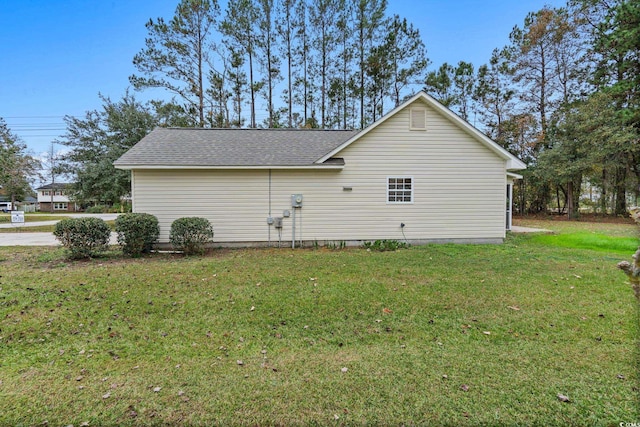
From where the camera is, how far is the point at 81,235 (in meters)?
7.46

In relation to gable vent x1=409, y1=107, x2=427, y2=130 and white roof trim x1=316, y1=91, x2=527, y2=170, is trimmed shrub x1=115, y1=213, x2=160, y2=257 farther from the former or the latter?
gable vent x1=409, y1=107, x2=427, y2=130

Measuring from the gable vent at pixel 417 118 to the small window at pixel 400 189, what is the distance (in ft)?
5.49

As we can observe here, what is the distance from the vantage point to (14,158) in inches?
867

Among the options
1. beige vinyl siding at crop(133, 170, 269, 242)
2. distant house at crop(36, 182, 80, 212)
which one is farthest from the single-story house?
distant house at crop(36, 182, 80, 212)

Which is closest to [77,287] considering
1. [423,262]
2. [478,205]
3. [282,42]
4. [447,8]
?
[423,262]

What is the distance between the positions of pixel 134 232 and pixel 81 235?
3.85 feet

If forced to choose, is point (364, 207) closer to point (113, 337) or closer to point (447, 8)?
point (113, 337)

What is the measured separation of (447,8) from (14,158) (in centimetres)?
3130

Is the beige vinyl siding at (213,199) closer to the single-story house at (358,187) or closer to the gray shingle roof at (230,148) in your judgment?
the single-story house at (358,187)

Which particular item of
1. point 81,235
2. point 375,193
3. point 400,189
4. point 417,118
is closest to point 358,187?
point 375,193

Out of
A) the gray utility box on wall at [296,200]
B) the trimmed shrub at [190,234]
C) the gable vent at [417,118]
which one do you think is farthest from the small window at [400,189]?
the trimmed shrub at [190,234]

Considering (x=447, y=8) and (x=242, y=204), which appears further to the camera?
(x=447, y=8)

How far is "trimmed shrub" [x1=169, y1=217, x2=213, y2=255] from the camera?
8094 millimetres

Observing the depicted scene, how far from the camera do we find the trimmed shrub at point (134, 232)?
25.7 feet
